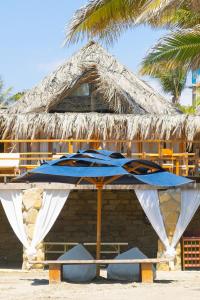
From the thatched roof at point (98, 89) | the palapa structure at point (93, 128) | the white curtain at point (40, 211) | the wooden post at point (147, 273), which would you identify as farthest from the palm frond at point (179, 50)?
the thatched roof at point (98, 89)

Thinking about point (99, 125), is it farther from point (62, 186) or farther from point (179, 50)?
point (179, 50)

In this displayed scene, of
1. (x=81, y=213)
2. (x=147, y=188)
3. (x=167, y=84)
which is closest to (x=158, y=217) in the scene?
(x=147, y=188)

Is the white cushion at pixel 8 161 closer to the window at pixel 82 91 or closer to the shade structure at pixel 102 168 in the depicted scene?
the shade structure at pixel 102 168

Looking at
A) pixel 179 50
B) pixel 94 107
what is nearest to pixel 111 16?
pixel 179 50

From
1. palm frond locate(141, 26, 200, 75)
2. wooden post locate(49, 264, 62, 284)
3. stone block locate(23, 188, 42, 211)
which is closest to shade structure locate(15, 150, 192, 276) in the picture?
wooden post locate(49, 264, 62, 284)

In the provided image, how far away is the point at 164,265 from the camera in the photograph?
1623 cm

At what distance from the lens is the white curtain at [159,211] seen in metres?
15.9

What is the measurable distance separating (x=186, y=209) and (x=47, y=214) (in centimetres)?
309

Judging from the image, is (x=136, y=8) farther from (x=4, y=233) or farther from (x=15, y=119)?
(x=4, y=233)

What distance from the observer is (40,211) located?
1595 centimetres

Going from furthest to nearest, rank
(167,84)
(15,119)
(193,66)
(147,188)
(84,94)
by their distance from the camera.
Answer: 1. (167,84)
2. (84,94)
3. (15,119)
4. (147,188)
5. (193,66)

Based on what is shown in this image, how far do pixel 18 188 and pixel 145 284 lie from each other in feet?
16.0

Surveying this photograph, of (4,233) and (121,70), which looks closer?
(4,233)

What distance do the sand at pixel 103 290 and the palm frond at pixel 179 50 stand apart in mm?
4332
